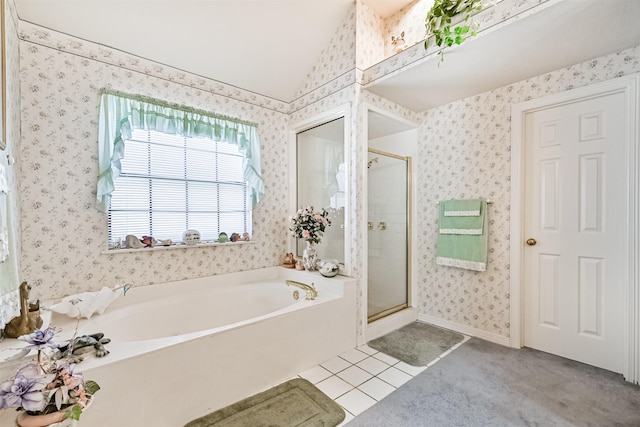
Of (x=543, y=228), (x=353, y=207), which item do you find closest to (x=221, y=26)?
(x=353, y=207)

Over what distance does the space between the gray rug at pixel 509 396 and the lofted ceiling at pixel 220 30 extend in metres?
3.05

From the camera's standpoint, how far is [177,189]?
2570mm

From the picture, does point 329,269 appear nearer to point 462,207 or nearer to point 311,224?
point 311,224

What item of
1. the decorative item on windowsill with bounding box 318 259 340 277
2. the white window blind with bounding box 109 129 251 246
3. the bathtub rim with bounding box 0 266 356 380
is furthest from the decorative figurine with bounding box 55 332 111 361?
the decorative item on windowsill with bounding box 318 259 340 277

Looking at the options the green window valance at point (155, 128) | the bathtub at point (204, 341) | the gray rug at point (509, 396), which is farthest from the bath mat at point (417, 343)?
the green window valance at point (155, 128)

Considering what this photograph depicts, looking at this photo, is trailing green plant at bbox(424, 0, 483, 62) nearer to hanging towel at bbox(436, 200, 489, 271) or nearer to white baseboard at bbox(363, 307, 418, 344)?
hanging towel at bbox(436, 200, 489, 271)

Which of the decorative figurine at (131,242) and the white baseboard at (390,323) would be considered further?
the white baseboard at (390,323)

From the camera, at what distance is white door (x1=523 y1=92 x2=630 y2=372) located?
6.65ft

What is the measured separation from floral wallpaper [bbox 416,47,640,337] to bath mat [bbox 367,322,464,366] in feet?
0.72

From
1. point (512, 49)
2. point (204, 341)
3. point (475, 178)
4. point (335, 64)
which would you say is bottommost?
point (204, 341)

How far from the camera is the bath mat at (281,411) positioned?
156 cm

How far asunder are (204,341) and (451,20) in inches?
104

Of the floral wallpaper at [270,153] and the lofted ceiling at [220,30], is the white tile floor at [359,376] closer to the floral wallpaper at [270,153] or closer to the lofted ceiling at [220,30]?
the floral wallpaper at [270,153]

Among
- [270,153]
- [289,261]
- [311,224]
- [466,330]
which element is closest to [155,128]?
[270,153]
